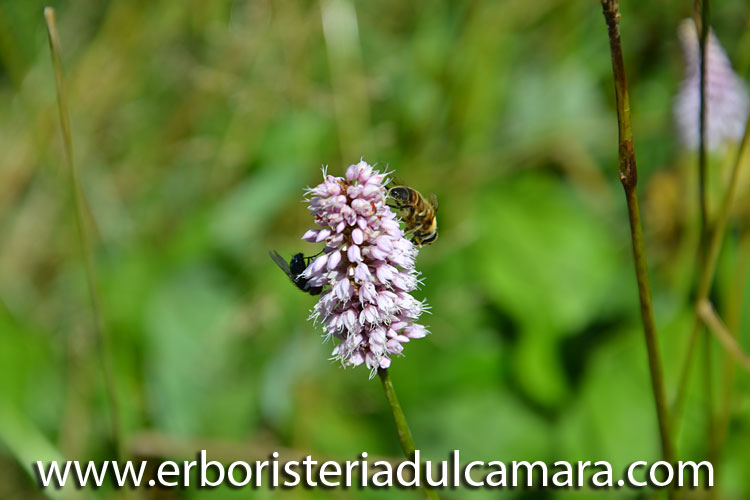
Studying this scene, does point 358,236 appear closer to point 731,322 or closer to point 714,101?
point 731,322

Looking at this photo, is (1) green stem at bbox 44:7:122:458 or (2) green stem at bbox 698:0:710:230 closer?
(2) green stem at bbox 698:0:710:230

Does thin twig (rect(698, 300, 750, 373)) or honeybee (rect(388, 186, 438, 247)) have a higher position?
honeybee (rect(388, 186, 438, 247))

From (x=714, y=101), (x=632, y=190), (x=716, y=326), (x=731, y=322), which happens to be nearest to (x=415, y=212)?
(x=632, y=190)

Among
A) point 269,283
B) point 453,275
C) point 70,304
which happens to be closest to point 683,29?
point 453,275

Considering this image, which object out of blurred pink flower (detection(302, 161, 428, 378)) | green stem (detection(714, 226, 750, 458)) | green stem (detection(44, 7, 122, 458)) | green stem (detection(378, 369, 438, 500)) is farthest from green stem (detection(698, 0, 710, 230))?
green stem (detection(44, 7, 122, 458))

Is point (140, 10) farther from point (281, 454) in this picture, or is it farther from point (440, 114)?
point (281, 454)

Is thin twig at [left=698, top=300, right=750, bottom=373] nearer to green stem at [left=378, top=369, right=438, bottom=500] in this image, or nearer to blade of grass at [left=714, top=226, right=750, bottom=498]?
blade of grass at [left=714, top=226, right=750, bottom=498]

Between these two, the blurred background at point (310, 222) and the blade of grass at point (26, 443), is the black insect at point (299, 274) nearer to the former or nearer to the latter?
the blurred background at point (310, 222)
